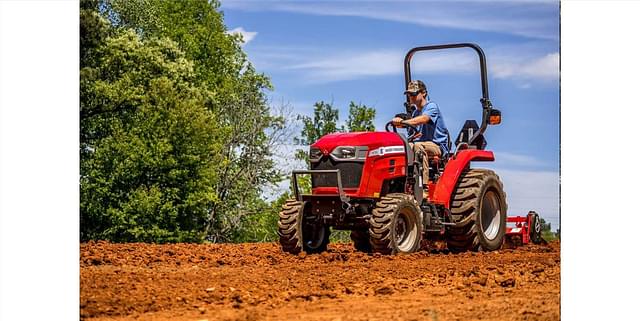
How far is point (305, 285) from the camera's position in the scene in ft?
21.2

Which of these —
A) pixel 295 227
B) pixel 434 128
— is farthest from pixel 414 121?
pixel 295 227

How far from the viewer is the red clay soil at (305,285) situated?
6051 millimetres

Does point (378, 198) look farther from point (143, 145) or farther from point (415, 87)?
point (143, 145)

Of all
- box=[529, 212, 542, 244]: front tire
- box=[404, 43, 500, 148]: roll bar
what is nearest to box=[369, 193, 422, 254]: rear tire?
box=[404, 43, 500, 148]: roll bar

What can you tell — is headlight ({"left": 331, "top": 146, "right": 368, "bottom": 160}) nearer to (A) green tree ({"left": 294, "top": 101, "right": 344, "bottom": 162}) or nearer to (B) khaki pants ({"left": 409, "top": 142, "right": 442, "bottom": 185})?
(A) green tree ({"left": 294, "top": 101, "right": 344, "bottom": 162})

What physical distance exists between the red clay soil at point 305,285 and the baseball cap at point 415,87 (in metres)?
1.16

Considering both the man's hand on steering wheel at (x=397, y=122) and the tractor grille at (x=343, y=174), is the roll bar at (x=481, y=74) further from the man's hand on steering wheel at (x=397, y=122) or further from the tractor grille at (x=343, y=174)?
the tractor grille at (x=343, y=174)

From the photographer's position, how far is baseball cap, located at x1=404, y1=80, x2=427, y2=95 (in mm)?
8102

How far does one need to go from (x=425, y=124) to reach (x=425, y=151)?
195 mm

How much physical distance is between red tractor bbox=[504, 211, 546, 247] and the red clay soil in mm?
900

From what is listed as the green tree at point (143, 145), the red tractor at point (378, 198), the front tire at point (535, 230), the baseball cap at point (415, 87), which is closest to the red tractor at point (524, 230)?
the front tire at point (535, 230)
